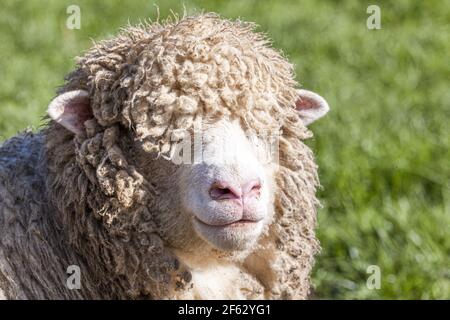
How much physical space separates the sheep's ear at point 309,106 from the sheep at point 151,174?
0.47 ft

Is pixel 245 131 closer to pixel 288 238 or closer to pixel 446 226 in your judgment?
pixel 288 238

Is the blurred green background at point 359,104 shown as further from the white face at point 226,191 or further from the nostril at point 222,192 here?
the nostril at point 222,192

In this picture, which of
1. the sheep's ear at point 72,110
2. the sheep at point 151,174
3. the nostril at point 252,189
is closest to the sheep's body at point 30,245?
the sheep at point 151,174

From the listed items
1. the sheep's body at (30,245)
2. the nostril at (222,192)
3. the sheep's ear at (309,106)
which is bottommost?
the sheep's body at (30,245)

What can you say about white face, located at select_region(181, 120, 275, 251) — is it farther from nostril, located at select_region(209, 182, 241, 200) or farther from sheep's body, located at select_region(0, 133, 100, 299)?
sheep's body, located at select_region(0, 133, 100, 299)

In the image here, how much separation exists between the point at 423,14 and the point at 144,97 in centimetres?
674

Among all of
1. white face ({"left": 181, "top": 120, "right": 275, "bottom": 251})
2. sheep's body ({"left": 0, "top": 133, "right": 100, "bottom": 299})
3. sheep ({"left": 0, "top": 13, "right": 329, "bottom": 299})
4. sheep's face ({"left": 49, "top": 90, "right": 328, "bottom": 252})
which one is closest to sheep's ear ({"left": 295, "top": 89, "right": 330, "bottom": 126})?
sheep ({"left": 0, "top": 13, "right": 329, "bottom": 299})

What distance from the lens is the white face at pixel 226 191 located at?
3699 millimetres

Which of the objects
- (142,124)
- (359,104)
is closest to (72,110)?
(142,124)

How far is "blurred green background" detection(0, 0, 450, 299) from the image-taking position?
235 inches

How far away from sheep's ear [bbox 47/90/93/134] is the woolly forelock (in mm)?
44

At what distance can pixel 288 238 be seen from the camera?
4211 mm

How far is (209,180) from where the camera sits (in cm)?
372

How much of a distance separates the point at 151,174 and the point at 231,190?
0.42 m
